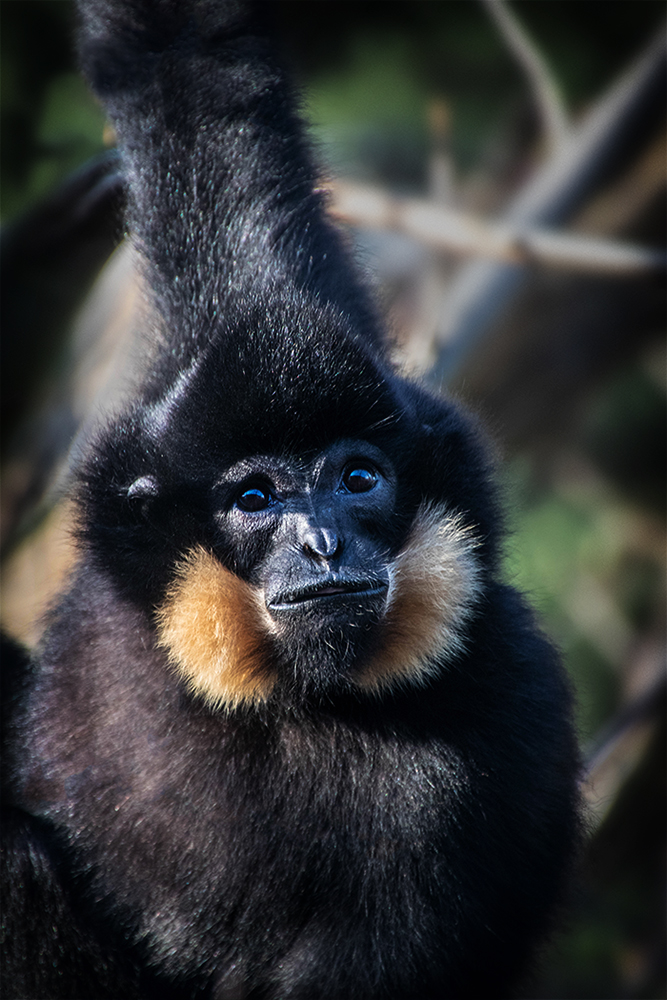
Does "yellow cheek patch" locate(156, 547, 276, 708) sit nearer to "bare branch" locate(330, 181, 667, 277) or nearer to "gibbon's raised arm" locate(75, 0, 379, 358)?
"gibbon's raised arm" locate(75, 0, 379, 358)

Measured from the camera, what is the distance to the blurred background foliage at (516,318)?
5383mm

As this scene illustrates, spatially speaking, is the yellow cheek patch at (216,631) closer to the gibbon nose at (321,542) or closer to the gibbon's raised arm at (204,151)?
the gibbon nose at (321,542)

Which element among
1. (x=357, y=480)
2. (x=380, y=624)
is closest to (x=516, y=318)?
(x=357, y=480)

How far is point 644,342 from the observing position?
7320 millimetres

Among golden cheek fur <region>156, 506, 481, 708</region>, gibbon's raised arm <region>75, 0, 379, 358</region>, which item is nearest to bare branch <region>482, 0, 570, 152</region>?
gibbon's raised arm <region>75, 0, 379, 358</region>

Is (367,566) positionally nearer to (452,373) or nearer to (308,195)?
(308,195)

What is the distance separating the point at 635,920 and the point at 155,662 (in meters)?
5.49

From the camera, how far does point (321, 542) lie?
301 cm

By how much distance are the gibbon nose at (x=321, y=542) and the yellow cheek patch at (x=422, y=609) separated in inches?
10.6

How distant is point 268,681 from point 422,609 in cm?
56

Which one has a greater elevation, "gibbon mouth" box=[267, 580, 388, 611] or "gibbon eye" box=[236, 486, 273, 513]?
"gibbon eye" box=[236, 486, 273, 513]

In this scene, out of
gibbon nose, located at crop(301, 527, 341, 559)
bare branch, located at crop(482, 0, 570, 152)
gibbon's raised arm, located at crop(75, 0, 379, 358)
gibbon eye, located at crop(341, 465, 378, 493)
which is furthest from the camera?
bare branch, located at crop(482, 0, 570, 152)

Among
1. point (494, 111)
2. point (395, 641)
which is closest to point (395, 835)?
point (395, 641)

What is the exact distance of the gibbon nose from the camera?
9.86 ft
